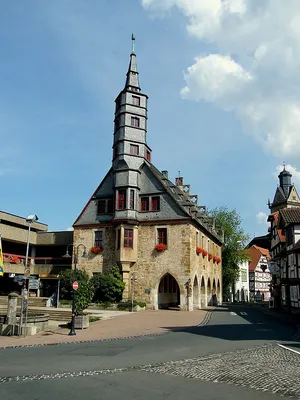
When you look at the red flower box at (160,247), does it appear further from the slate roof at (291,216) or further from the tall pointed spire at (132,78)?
the tall pointed spire at (132,78)

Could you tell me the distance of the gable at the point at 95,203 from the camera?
130ft

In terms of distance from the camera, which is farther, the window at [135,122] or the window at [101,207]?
the window at [101,207]

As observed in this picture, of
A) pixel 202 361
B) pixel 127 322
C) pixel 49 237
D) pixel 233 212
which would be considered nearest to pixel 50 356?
pixel 202 361

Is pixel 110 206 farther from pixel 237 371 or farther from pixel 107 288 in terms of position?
pixel 237 371

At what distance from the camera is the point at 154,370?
1024 cm

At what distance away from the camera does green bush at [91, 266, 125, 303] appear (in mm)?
34438

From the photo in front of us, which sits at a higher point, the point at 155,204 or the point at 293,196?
the point at 293,196

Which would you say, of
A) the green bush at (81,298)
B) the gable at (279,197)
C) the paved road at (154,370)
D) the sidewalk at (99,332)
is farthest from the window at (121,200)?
the gable at (279,197)

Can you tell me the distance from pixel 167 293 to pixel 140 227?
7791 mm

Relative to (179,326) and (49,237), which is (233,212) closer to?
(49,237)

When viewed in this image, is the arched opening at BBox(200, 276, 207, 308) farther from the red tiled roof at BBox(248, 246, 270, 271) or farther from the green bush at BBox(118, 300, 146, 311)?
the red tiled roof at BBox(248, 246, 270, 271)

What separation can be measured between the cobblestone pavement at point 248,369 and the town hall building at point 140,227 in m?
22.2

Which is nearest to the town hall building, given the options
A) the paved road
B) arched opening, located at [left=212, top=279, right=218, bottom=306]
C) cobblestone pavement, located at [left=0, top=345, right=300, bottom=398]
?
arched opening, located at [left=212, top=279, right=218, bottom=306]

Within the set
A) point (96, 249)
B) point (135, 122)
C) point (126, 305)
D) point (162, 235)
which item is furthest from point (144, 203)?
point (126, 305)
